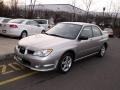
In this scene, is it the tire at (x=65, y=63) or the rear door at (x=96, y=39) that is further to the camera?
the rear door at (x=96, y=39)

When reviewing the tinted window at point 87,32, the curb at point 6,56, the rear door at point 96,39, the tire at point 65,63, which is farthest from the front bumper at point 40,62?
the rear door at point 96,39

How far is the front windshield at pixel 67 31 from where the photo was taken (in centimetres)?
655

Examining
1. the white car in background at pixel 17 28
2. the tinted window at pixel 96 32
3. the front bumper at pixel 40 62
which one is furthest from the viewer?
the white car in background at pixel 17 28

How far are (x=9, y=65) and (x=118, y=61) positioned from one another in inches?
186

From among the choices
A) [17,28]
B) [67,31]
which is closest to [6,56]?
[67,31]

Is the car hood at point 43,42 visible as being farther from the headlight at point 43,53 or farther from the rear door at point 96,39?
the rear door at point 96,39

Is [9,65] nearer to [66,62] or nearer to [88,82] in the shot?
[66,62]

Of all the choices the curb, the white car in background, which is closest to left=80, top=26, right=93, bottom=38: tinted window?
the curb

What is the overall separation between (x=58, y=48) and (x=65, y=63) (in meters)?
0.70

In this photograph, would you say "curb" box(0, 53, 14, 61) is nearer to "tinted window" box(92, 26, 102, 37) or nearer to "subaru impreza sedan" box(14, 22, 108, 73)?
"subaru impreza sedan" box(14, 22, 108, 73)

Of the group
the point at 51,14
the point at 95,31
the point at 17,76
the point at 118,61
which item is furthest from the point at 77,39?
the point at 51,14

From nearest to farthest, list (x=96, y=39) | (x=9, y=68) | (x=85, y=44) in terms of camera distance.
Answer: (x=9, y=68)
(x=85, y=44)
(x=96, y=39)

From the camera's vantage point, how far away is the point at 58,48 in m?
5.48

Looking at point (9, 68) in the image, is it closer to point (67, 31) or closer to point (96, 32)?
point (67, 31)
